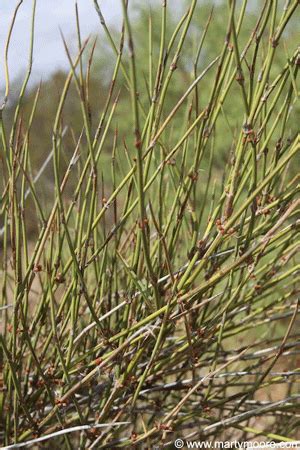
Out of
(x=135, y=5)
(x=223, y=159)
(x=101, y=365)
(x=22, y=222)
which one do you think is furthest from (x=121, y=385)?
(x=135, y=5)

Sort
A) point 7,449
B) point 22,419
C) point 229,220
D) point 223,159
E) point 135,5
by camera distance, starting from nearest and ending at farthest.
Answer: point 229,220, point 7,449, point 22,419, point 223,159, point 135,5

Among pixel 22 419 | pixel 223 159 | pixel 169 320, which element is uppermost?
pixel 169 320

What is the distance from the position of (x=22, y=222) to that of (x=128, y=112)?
18.0 ft

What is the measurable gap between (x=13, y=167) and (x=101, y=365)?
33 cm

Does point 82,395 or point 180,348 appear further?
point 82,395

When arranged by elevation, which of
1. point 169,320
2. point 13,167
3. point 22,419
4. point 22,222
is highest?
point 13,167

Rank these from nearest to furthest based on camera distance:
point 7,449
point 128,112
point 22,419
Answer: point 7,449 → point 22,419 → point 128,112

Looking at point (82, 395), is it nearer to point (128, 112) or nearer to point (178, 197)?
point (178, 197)

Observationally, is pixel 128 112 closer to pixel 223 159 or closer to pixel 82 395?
pixel 223 159

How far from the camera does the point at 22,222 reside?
113 cm

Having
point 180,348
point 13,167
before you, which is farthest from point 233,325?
point 13,167

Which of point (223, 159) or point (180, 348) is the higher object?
point (180, 348)

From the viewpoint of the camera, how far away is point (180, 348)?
1.21 metres

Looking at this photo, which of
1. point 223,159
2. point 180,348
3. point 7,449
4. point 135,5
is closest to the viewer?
point 7,449
